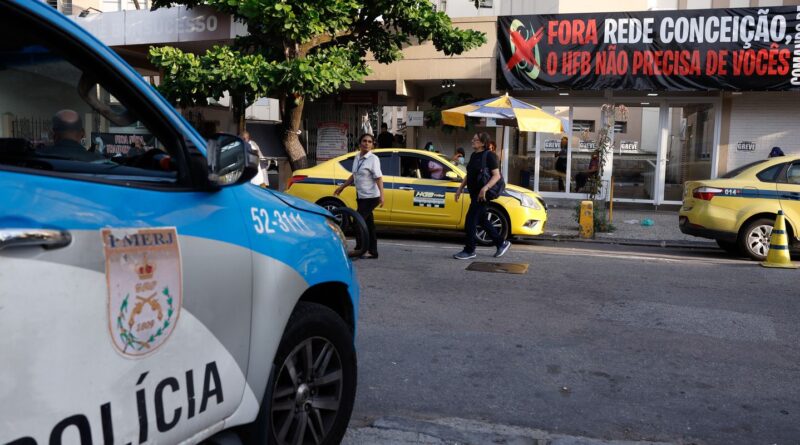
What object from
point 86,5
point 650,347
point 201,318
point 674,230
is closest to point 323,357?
point 201,318

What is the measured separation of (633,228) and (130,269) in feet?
44.2

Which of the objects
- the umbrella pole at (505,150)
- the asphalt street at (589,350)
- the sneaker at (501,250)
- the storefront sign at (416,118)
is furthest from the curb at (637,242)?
the storefront sign at (416,118)

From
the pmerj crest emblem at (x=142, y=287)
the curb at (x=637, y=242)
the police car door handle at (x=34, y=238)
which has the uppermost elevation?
the police car door handle at (x=34, y=238)

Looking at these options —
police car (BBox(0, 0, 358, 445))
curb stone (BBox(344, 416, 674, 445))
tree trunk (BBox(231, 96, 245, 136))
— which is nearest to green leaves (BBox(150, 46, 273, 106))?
tree trunk (BBox(231, 96, 245, 136))

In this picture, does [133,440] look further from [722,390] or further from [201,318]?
[722,390]

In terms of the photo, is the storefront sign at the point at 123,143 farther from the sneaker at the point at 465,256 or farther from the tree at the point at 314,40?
the tree at the point at 314,40

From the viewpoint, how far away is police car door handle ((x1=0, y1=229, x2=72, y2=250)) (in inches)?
69.3

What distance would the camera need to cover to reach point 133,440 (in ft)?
7.07

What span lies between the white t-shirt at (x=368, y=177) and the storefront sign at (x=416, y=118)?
32.3 ft

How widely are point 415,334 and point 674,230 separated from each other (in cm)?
983

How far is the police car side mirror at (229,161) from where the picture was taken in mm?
2590

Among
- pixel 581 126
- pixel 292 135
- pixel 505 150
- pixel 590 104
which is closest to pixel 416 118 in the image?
pixel 505 150

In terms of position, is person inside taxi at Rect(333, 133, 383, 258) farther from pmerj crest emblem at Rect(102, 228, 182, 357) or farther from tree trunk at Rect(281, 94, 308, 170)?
pmerj crest emblem at Rect(102, 228, 182, 357)

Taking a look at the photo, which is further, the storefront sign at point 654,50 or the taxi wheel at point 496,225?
the storefront sign at point 654,50
